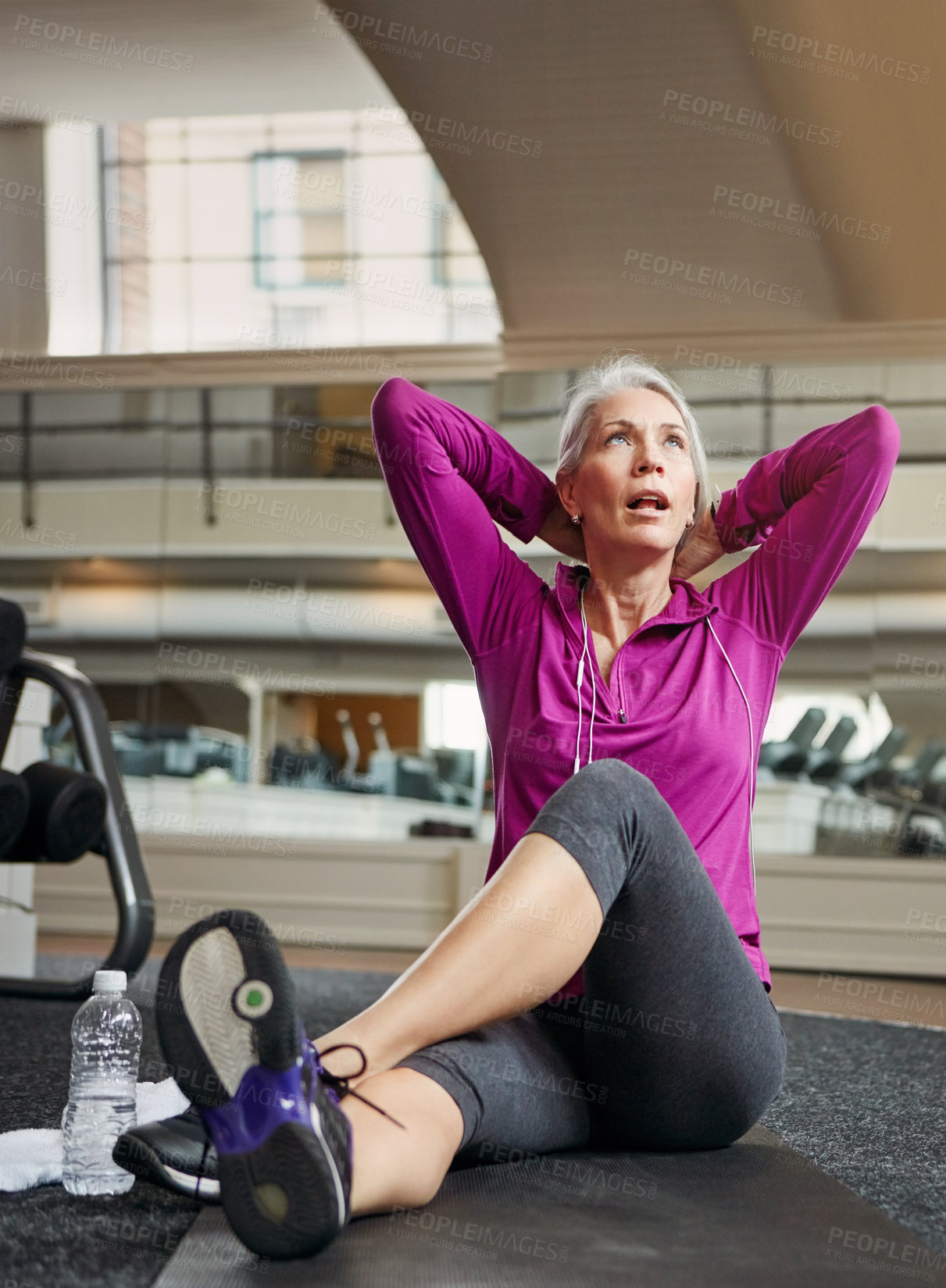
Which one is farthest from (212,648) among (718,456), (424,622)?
(718,456)

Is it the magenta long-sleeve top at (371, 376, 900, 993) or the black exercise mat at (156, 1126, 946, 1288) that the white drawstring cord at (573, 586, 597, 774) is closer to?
→ the magenta long-sleeve top at (371, 376, 900, 993)

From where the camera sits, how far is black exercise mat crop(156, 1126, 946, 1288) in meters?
0.96

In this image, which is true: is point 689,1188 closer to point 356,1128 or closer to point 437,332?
point 356,1128

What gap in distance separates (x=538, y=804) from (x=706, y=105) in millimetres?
2625

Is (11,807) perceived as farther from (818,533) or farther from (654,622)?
(818,533)

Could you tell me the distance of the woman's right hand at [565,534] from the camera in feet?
5.29

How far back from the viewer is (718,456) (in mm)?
4070

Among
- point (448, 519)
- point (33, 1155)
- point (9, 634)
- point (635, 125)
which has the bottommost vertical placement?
point (33, 1155)

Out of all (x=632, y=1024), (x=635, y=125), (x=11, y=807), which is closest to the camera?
(x=632, y=1024)

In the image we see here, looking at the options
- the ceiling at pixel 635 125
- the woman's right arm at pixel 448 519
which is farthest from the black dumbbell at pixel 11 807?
the ceiling at pixel 635 125

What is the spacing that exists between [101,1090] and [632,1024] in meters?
0.63

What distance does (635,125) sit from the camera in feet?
11.2

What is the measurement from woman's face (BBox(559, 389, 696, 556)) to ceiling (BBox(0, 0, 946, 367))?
6.57 feet

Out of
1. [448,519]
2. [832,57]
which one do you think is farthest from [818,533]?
[832,57]
